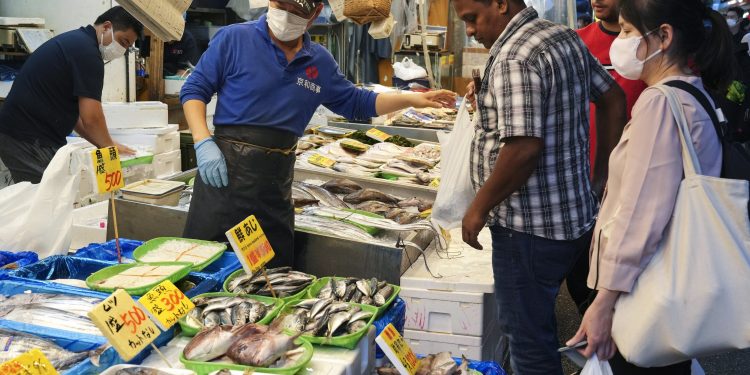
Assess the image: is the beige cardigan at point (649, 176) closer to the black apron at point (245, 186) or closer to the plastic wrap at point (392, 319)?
the plastic wrap at point (392, 319)

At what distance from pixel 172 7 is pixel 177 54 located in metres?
6.77

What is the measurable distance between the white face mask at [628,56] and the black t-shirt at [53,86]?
378 centimetres

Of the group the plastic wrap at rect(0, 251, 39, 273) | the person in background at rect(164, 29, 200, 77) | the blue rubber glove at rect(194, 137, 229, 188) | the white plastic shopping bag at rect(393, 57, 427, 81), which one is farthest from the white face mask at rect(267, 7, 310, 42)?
the white plastic shopping bag at rect(393, 57, 427, 81)

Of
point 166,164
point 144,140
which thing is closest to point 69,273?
point 144,140

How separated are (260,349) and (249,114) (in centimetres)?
160

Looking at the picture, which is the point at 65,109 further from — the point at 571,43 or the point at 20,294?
the point at 571,43

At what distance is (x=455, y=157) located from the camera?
3.16 m

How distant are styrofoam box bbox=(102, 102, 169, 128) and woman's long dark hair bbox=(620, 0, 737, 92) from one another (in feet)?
17.5

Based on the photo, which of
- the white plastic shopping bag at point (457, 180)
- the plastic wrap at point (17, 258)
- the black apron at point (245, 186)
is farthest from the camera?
the black apron at point (245, 186)

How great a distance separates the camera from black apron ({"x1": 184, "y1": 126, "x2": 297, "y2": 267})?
359cm

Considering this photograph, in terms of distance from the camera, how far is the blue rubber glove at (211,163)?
3486 mm

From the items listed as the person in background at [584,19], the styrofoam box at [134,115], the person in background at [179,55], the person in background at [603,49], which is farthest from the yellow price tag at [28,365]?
the person in background at [584,19]

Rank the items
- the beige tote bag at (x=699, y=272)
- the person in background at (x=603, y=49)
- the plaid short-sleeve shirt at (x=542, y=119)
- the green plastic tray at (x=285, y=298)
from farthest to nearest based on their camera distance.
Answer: the person in background at (x=603, y=49), the green plastic tray at (x=285, y=298), the plaid short-sleeve shirt at (x=542, y=119), the beige tote bag at (x=699, y=272)

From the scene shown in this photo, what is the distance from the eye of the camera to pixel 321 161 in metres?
5.85
